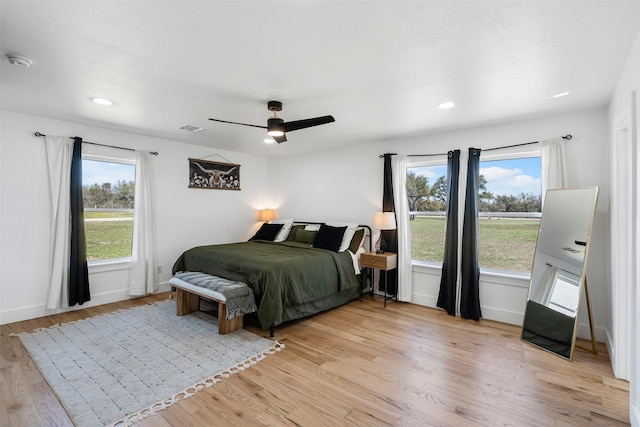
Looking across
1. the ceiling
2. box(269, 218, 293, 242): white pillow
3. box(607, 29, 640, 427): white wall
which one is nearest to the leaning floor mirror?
box(607, 29, 640, 427): white wall

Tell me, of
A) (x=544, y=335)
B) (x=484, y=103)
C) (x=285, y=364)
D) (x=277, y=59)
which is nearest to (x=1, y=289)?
(x=285, y=364)

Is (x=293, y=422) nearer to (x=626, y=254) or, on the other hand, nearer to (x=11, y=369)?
(x=11, y=369)

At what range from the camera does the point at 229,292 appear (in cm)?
322

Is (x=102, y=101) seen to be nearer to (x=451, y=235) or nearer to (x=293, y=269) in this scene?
(x=293, y=269)

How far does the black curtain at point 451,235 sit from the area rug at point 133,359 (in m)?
2.29

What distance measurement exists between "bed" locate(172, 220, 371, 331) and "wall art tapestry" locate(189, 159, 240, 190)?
1.35 m

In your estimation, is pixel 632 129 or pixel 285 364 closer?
pixel 632 129

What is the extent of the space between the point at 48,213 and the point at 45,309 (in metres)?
1.18

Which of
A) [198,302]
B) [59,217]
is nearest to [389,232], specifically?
[198,302]

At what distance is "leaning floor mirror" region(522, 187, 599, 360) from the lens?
286 centimetres

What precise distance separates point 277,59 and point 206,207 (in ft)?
A: 12.3

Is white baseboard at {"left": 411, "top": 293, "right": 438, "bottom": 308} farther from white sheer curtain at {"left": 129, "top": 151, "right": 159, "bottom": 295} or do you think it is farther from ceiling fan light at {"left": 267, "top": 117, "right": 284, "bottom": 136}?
white sheer curtain at {"left": 129, "top": 151, "right": 159, "bottom": 295}

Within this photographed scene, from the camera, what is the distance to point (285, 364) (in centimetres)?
269

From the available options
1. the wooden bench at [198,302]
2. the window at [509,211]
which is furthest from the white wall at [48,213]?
the window at [509,211]
